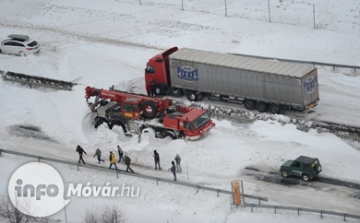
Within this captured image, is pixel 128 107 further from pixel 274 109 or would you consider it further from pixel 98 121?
pixel 274 109

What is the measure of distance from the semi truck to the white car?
11.2 meters

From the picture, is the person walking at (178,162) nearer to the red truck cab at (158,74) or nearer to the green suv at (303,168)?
the green suv at (303,168)

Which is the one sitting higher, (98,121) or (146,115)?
(146,115)

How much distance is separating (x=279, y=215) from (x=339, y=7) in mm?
31306

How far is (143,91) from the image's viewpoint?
207ft

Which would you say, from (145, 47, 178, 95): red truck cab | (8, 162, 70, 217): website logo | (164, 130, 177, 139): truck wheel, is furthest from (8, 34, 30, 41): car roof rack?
(8, 162, 70, 217): website logo

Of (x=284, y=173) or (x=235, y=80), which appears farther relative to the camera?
(x=235, y=80)

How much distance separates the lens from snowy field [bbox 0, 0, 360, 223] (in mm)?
47875

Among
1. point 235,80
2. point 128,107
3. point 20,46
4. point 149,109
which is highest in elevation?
point 20,46

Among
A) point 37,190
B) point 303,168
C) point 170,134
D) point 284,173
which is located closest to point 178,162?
point 170,134

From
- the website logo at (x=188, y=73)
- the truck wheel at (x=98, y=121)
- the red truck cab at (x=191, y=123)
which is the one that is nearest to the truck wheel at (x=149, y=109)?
the red truck cab at (x=191, y=123)

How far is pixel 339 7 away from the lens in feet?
238

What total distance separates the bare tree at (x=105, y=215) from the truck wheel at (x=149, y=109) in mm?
10595

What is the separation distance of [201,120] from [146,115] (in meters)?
3.84
